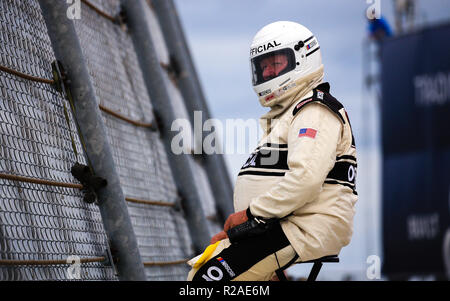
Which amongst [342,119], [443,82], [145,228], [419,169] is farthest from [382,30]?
[342,119]

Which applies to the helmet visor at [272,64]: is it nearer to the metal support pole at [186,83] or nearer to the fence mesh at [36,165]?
the fence mesh at [36,165]

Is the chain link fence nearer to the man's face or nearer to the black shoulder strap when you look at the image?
the man's face

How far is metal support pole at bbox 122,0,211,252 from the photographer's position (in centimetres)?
569

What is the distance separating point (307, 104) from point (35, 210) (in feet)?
5.18

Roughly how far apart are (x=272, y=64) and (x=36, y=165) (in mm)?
1418

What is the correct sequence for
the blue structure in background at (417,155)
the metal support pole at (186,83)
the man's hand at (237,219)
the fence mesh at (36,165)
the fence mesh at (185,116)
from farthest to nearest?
the blue structure in background at (417,155)
the fence mesh at (185,116)
the metal support pole at (186,83)
the fence mesh at (36,165)
the man's hand at (237,219)

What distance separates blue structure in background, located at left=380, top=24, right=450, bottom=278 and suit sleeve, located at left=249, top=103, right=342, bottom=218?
1293cm

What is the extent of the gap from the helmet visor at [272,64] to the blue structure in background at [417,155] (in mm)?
12636

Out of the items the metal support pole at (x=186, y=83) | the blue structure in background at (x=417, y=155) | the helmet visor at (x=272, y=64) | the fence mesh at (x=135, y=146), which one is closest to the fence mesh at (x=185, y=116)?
the metal support pole at (x=186, y=83)

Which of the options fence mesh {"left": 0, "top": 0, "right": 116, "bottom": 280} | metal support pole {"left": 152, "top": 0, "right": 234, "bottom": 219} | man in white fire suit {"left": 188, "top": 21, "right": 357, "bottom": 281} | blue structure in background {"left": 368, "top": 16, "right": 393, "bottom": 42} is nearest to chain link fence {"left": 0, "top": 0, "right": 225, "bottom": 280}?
fence mesh {"left": 0, "top": 0, "right": 116, "bottom": 280}

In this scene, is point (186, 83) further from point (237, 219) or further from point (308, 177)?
point (308, 177)

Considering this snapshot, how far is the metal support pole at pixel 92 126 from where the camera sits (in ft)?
13.6

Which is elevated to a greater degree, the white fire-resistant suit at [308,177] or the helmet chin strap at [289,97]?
the helmet chin strap at [289,97]
